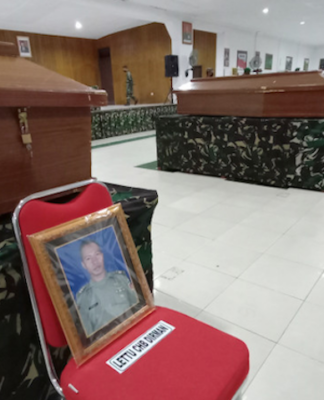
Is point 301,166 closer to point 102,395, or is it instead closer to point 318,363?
point 318,363

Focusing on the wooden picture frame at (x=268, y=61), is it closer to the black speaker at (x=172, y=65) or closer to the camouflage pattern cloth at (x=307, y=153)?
the black speaker at (x=172, y=65)

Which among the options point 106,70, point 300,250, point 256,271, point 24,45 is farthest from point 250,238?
point 106,70

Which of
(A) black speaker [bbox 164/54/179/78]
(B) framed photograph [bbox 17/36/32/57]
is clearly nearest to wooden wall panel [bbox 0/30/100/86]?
(B) framed photograph [bbox 17/36/32/57]

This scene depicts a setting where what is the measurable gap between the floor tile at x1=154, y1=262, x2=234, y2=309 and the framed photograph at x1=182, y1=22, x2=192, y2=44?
9553mm

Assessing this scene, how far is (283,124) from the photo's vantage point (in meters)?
→ 3.28

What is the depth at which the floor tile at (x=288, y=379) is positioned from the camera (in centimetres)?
116

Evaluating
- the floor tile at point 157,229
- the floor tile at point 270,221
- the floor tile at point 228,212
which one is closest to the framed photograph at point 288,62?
the floor tile at point 228,212

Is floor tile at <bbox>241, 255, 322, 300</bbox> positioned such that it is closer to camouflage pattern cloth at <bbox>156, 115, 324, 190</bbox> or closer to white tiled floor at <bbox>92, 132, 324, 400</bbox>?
white tiled floor at <bbox>92, 132, 324, 400</bbox>

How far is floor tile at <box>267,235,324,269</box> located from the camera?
80.7 inches

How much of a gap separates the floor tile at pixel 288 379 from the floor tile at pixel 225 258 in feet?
2.11

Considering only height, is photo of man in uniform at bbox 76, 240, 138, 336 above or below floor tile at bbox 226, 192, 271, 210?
above

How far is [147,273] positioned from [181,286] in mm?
509

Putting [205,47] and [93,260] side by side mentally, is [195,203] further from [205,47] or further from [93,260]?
[205,47]

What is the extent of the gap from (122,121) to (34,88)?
7542 millimetres
